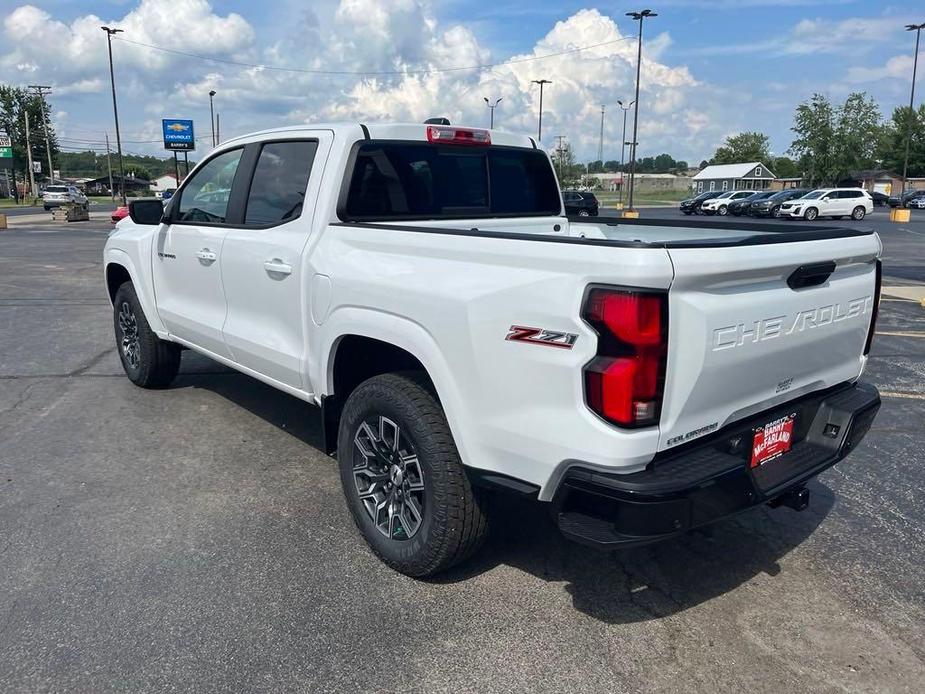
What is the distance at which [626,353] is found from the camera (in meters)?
2.37

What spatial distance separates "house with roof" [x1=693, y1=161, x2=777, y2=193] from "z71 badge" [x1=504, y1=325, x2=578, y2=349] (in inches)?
4188

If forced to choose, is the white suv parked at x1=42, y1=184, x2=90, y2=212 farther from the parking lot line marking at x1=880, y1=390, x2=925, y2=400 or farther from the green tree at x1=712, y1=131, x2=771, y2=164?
the green tree at x1=712, y1=131, x2=771, y2=164

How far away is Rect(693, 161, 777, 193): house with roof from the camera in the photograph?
10056 cm

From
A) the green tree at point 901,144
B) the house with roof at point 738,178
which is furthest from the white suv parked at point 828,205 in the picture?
the house with roof at point 738,178

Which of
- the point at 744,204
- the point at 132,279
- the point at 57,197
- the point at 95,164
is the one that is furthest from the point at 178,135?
the point at 95,164

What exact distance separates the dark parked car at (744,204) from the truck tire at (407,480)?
146 ft

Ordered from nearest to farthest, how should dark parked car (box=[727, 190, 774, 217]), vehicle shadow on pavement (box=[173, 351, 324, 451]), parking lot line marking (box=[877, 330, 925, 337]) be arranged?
vehicle shadow on pavement (box=[173, 351, 324, 451]) < parking lot line marking (box=[877, 330, 925, 337]) < dark parked car (box=[727, 190, 774, 217])

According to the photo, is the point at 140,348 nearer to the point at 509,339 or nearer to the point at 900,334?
the point at 509,339

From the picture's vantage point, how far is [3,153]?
2862 inches

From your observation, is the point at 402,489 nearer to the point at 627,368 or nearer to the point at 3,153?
the point at 627,368

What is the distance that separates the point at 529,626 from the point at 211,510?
1929 mm

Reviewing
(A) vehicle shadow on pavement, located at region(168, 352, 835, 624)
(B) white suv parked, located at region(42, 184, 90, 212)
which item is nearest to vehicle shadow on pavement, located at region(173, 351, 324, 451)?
(A) vehicle shadow on pavement, located at region(168, 352, 835, 624)

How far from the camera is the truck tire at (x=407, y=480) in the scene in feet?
9.71

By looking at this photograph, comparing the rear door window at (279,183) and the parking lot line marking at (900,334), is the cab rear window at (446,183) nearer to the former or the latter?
the rear door window at (279,183)
